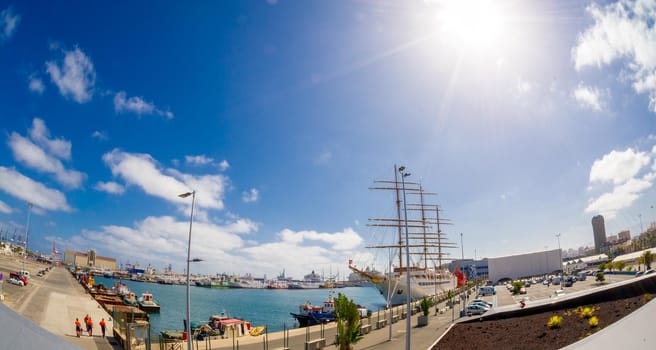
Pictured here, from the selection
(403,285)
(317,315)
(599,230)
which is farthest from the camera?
(599,230)

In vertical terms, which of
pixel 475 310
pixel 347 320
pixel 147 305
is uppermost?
pixel 347 320

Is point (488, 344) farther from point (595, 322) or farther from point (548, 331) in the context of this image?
point (595, 322)

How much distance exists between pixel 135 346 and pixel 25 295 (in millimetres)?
7996

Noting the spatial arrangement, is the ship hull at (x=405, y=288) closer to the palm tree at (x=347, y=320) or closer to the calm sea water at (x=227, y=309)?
the calm sea water at (x=227, y=309)

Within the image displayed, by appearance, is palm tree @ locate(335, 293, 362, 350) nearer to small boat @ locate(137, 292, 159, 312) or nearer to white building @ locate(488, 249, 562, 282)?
small boat @ locate(137, 292, 159, 312)

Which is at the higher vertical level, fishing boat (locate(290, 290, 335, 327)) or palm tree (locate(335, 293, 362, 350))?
palm tree (locate(335, 293, 362, 350))

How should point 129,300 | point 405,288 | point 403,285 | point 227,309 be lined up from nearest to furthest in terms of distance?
point 129,300 < point 403,285 < point 405,288 < point 227,309

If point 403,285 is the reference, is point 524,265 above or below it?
Result: below

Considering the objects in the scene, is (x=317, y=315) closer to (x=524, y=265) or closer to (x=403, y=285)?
(x=403, y=285)

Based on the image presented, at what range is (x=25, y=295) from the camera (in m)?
19.6

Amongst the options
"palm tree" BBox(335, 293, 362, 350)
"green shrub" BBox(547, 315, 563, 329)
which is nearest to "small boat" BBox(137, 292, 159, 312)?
"palm tree" BBox(335, 293, 362, 350)

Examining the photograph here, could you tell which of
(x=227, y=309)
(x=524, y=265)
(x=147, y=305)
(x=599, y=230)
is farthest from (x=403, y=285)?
(x=599, y=230)

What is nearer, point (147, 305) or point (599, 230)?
point (147, 305)

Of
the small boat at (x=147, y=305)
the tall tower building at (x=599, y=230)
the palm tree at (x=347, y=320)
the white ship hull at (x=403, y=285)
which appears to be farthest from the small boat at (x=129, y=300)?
the tall tower building at (x=599, y=230)
